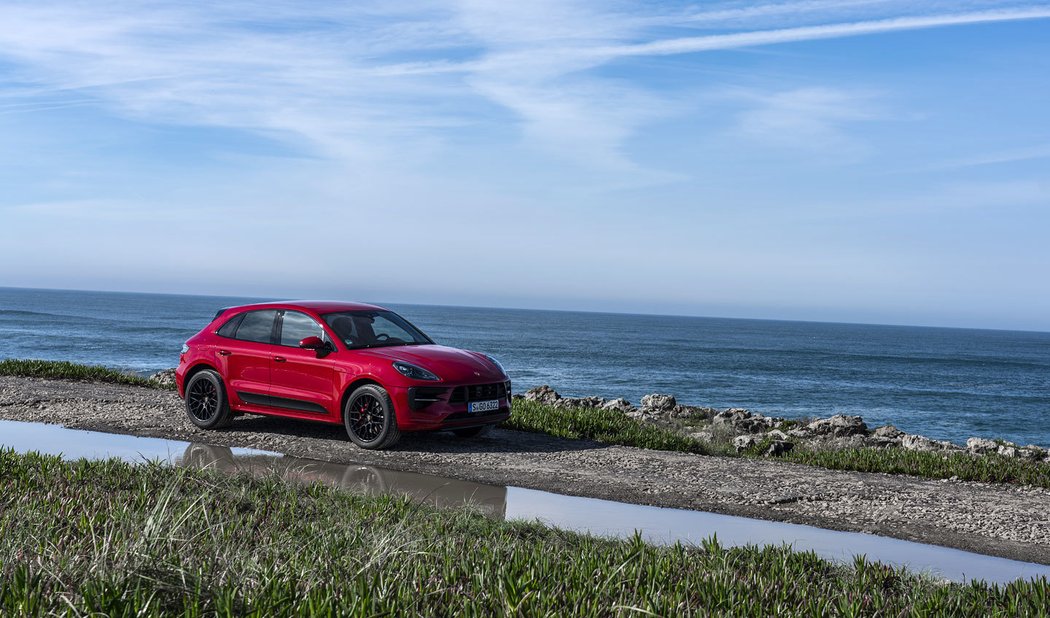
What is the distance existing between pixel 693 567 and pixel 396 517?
224 cm

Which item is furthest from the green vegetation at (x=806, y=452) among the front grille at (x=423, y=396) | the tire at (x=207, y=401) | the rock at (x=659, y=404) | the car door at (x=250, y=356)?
the rock at (x=659, y=404)

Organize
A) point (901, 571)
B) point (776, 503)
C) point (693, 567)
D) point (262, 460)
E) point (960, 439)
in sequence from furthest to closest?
point (960, 439)
point (262, 460)
point (776, 503)
point (901, 571)
point (693, 567)

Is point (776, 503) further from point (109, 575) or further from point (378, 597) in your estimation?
point (109, 575)

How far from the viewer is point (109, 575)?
4.09 metres

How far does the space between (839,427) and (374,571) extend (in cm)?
1481

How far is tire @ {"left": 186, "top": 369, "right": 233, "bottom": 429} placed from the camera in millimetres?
11711

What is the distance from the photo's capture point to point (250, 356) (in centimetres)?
1152

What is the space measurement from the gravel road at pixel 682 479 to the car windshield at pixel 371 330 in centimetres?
122

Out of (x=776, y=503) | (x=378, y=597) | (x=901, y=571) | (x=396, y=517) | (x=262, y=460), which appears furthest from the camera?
(x=262, y=460)

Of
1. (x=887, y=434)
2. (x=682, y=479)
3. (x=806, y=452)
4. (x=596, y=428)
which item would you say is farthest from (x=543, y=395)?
(x=682, y=479)

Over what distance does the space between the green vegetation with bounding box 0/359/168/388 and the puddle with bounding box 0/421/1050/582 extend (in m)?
6.68

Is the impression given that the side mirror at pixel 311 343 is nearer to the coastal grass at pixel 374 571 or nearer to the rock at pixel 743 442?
the coastal grass at pixel 374 571

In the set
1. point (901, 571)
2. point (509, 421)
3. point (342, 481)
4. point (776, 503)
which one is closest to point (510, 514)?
point (342, 481)

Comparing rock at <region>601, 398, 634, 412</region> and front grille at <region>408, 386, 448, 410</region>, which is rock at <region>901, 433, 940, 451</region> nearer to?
rock at <region>601, 398, 634, 412</region>
